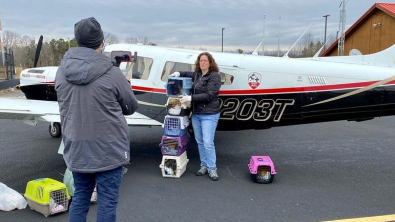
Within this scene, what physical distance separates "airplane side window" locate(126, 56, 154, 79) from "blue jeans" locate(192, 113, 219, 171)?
4.66ft

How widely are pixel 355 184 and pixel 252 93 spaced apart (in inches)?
77.0

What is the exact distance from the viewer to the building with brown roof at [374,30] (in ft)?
63.7

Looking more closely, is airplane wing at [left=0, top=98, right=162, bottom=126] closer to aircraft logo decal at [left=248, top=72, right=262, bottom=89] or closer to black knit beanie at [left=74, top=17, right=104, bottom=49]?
aircraft logo decal at [left=248, top=72, right=262, bottom=89]

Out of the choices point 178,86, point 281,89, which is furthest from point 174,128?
point 281,89

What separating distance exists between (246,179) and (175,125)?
132 centimetres

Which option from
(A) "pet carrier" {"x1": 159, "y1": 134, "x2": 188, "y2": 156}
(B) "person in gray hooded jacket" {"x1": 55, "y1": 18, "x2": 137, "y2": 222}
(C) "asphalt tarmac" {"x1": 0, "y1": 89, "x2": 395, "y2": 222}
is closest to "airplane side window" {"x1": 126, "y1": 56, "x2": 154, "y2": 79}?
(A) "pet carrier" {"x1": 159, "y1": 134, "x2": 188, "y2": 156}

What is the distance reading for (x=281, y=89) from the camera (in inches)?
189

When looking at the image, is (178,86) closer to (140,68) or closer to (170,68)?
(170,68)

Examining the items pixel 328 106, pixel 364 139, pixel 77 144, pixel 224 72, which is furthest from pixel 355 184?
pixel 77 144

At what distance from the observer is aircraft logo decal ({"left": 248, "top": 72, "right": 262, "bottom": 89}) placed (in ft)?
16.0

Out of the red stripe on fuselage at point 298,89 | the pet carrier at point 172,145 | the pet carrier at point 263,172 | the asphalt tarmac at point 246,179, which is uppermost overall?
the red stripe on fuselage at point 298,89

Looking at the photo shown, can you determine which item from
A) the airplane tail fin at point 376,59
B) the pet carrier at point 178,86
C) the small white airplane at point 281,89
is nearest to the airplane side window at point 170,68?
the small white airplane at point 281,89

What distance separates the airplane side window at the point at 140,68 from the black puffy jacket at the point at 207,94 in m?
1.26

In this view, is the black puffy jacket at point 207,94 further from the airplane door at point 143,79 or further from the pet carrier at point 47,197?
the pet carrier at point 47,197
